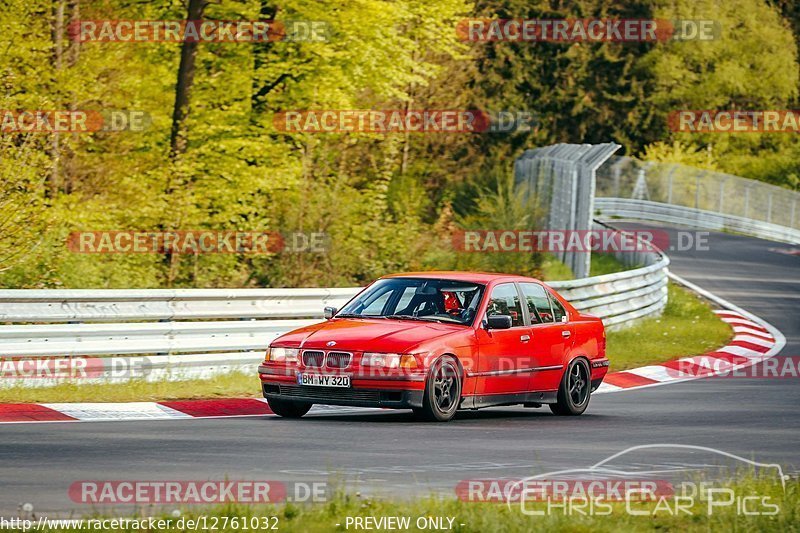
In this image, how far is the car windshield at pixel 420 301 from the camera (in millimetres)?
13320

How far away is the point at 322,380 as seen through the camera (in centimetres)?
1240

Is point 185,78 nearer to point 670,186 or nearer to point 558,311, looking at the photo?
point 558,311

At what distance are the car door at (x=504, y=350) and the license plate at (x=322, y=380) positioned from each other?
138 centimetres

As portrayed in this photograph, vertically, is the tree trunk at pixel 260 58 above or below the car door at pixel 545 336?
above

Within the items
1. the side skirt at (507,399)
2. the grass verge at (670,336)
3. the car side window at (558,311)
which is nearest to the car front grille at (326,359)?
the side skirt at (507,399)

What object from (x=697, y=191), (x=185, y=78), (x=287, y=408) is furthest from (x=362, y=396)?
(x=697, y=191)

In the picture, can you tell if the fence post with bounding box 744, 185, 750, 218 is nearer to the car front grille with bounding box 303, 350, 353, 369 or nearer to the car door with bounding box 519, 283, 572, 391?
the car door with bounding box 519, 283, 572, 391

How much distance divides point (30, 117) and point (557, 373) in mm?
13124

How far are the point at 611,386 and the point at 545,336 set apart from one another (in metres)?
3.88

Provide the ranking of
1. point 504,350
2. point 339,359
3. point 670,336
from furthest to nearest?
point 670,336, point 504,350, point 339,359

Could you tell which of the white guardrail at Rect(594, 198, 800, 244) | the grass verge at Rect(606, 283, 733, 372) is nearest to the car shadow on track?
the grass verge at Rect(606, 283, 733, 372)

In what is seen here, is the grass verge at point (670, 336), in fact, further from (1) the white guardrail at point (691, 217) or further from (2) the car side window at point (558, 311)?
(1) the white guardrail at point (691, 217)

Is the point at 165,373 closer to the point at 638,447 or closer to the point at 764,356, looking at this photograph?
the point at 638,447

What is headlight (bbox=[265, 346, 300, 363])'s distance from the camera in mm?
12562
